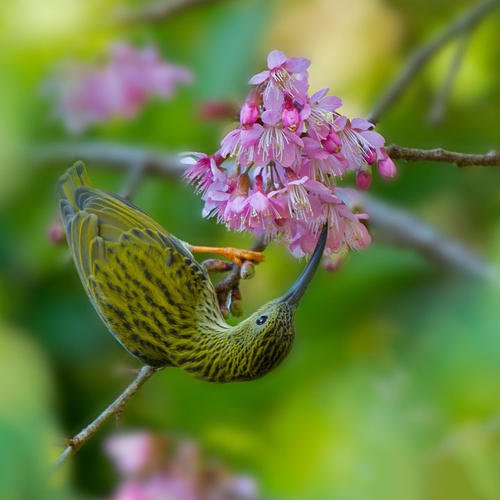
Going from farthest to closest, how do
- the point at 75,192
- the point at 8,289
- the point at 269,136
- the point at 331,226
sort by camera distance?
1. the point at 8,289
2. the point at 75,192
3. the point at 331,226
4. the point at 269,136

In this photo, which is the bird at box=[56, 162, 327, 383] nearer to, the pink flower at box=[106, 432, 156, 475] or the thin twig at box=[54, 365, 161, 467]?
the thin twig at box=[54, 365, 161, 467]

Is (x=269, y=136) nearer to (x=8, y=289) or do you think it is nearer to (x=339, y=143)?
(x=339, y=143)

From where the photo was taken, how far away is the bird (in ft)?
6.44

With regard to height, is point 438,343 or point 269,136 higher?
point 269,136

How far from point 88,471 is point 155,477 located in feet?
4.30

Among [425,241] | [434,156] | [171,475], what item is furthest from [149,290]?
[425,241]

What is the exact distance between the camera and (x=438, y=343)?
2494 millimetres

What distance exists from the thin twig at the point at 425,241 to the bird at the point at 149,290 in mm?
1041

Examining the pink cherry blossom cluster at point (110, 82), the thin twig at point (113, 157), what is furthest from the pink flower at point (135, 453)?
the pink cherry blossom cluster at point (110, 82)

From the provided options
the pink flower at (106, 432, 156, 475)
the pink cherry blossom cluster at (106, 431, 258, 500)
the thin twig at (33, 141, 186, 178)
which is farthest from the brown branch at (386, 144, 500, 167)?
the thin twig at (33, 141, 186, 178)

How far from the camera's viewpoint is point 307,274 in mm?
1752

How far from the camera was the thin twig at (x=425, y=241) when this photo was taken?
299 centimetres

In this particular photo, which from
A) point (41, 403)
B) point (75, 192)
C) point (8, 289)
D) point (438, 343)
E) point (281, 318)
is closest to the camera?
point (41, 403)

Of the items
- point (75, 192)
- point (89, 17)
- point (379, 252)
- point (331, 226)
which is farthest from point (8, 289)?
point (331, 226)
